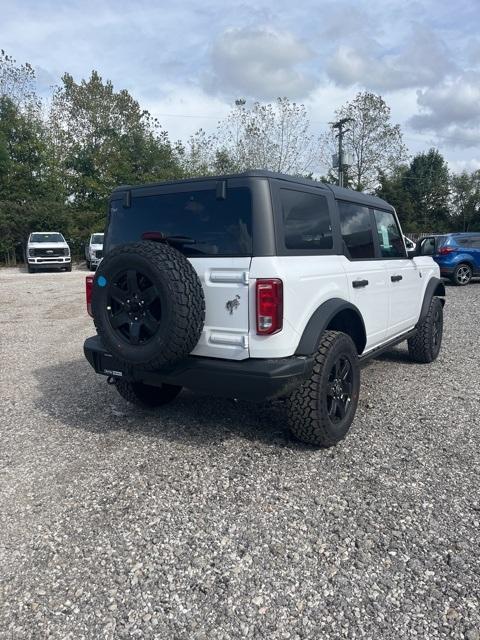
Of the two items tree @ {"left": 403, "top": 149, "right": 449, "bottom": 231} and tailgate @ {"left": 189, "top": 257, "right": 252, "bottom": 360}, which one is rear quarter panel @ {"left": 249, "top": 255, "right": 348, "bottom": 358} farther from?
tree @ {"left": 403, "top": 149, "right": 449, "bottom": 231}

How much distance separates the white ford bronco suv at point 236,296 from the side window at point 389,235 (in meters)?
1.00

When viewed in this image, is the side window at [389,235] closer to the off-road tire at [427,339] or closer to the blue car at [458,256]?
the off-road tire at [427,339]

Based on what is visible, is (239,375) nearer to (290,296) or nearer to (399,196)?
(290,296)

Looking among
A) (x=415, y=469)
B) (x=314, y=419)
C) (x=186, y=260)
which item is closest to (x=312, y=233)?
(x=186, y=260)

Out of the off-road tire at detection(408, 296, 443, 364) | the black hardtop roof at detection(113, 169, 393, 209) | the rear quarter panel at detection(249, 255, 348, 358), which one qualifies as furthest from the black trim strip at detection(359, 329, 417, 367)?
the black hardtop roof at detection(113, 169, 393, 209)

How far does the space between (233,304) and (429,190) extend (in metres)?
52.5

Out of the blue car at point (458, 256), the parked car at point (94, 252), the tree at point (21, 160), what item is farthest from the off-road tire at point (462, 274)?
the tree at point (21, 160)

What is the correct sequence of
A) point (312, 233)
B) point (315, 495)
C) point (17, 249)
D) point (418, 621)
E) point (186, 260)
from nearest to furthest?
point (418, 621) → point (315, 495) → point (186, 260) → point (312, 233) → point (17, 249)

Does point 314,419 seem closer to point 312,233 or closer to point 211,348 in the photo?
point 211,348

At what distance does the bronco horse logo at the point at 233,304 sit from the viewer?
3.21m

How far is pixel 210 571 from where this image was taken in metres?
2.40

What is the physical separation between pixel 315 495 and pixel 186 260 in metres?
1.69

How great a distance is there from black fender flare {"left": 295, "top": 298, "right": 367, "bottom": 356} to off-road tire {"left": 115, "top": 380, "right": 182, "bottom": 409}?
1.43 m

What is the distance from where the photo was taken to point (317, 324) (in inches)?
134
